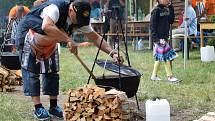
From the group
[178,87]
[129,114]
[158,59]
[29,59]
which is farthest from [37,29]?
[158,59]

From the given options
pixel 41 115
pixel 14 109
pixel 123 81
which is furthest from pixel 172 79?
pixel 41 115

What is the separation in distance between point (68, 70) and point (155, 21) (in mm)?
3006

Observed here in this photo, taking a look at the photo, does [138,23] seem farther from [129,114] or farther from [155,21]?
[129,114]

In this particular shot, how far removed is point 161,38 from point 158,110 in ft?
15.2

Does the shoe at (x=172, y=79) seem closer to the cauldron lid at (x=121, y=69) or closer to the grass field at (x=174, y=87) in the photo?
the grass field at (x=174, y=87)

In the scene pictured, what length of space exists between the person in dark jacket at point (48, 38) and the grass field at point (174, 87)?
0.47m

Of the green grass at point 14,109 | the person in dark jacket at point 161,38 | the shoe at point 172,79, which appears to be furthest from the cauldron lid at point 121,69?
the person in dark jacket at point 161,38

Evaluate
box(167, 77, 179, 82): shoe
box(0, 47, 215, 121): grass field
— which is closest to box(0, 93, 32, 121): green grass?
box(0, 47, 215, 121): grass field

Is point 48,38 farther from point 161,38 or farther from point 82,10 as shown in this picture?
point 161,38

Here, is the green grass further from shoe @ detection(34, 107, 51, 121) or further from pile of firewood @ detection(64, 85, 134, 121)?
pile of firewood @ detection(64, 85, 134, 121)

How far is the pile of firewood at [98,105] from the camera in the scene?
18.7ft

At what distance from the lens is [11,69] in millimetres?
9898

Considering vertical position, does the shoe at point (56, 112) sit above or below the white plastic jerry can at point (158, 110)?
below

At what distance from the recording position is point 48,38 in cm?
614
